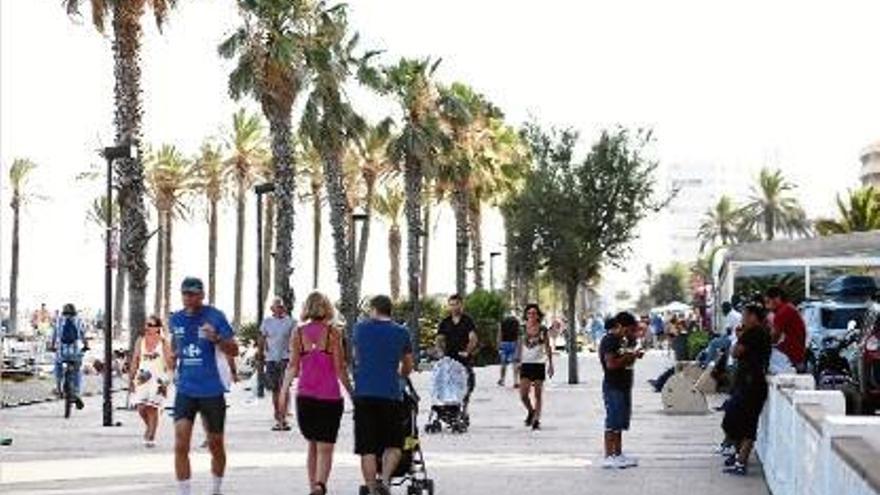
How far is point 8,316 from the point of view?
363 ft

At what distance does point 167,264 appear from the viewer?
348ft

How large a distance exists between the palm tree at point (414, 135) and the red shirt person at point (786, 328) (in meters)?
38.1

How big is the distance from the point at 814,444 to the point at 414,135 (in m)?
49.7

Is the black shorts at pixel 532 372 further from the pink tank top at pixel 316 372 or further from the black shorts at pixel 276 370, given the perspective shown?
the pink tank top at pixel 316 372

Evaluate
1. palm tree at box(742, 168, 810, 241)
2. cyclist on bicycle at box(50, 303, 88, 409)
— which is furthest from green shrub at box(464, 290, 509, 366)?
palm tree at box(742, 168, 810, 241)

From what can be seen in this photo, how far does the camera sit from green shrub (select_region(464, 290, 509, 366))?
56594 mm

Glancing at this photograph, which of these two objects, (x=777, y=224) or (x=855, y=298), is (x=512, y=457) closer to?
(x=855, y=298)

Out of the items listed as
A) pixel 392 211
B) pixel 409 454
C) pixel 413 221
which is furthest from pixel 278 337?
pixel 392 211

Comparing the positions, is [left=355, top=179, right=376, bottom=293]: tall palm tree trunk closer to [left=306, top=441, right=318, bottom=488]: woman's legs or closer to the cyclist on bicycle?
the cyclist on bicycle

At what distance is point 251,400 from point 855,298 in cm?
1082

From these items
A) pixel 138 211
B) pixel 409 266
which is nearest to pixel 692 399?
pixel 138 211

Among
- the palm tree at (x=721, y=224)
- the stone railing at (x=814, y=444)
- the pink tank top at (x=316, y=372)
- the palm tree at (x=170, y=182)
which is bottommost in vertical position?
the stone railing at (x=814, y=444)

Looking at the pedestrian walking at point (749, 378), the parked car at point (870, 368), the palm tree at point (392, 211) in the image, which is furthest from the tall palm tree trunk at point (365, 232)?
the pedestrian walking at point (749, 378)

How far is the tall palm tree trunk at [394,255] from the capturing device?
301 ft
